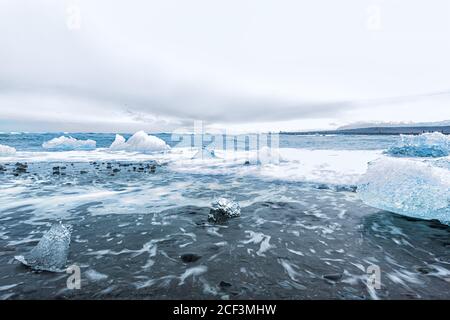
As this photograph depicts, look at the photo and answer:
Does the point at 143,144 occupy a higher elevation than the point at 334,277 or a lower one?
higher

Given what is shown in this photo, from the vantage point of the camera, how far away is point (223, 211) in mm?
6738

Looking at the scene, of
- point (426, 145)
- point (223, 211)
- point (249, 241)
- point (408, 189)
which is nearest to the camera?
point (249, 241)

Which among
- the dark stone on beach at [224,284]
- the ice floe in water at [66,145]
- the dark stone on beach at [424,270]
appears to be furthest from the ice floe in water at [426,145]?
the ice floe in water at [66,145]

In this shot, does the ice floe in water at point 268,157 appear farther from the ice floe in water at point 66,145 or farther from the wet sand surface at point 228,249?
the ice floe in water at point 66,145

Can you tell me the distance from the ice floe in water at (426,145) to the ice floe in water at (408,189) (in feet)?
55.2

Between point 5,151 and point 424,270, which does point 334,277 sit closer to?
point 424,270

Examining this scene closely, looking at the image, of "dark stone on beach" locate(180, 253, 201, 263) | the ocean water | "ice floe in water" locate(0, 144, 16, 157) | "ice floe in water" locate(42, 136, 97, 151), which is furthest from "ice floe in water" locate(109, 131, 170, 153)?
"dark stone on beach" locate(180, 253, 201, 263)

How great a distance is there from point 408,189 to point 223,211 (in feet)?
15.9

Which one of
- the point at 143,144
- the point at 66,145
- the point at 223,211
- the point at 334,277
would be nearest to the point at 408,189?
the point at 334,277

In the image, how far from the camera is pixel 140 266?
4.20m

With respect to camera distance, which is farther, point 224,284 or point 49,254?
point 49,254

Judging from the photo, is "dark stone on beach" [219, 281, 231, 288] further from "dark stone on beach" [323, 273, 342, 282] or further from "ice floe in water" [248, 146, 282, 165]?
"ice floe in water" [248, 146, 282, 165]

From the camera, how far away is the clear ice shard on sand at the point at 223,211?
21.5 feet

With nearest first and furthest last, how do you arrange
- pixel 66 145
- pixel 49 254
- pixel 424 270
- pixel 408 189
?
pixel 424 270, pixel 49 254, pixel 408 189, pixel 66 145
